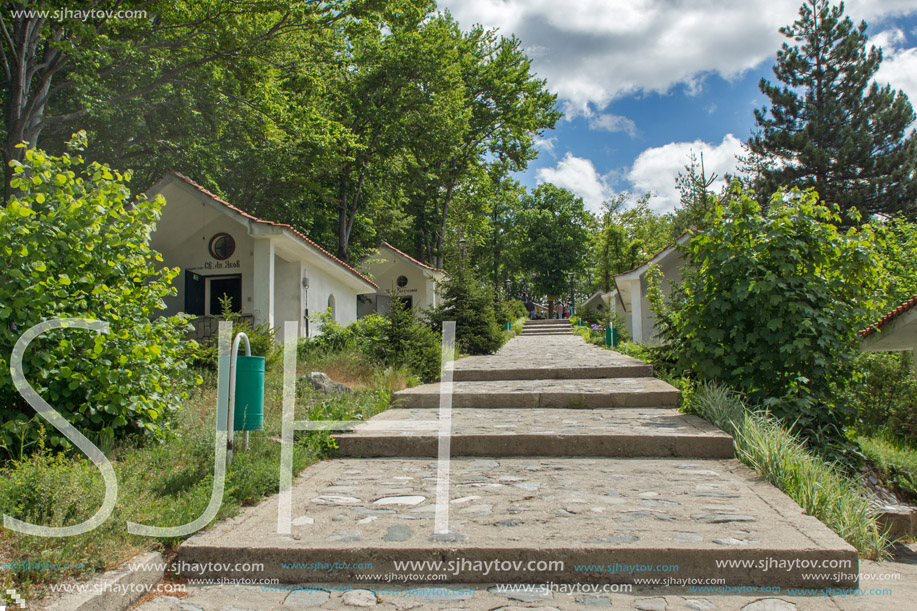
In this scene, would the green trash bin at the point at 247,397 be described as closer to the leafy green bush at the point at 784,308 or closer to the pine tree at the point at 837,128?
the leafy green bush at the point at 784,308

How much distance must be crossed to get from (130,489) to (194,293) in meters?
13.5

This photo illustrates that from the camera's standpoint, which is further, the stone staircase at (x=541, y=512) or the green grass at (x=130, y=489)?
the stone staircase at (x=541, y=512)

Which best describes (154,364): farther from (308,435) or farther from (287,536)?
(287,536)

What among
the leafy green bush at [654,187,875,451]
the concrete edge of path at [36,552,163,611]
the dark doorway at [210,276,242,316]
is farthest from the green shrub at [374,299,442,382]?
the concrete edge of path at [36,552,163,611]

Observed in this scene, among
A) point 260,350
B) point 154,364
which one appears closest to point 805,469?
point 154,364

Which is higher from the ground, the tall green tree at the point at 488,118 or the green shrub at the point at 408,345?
the tall green tree at the point at 488,118

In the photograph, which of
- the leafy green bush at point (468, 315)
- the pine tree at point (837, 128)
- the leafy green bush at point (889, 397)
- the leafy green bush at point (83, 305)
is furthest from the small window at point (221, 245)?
the pine tree at point (837, 128)

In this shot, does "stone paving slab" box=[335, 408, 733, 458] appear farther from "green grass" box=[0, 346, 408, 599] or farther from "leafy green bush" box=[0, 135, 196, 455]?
"leafy green bush" box=[0, 135, 196, 455]

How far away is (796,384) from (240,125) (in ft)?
59.4

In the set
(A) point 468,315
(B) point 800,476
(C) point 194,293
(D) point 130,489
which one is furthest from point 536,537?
(C) point 194,293

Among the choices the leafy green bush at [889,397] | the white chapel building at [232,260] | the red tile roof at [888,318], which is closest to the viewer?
the red tile roof at [888,318]

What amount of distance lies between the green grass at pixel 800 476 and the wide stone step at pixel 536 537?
16cm

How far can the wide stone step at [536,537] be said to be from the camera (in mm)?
3293

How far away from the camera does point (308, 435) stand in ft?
19.3
